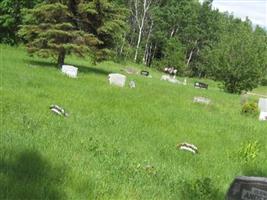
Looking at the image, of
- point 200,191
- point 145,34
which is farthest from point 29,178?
point 145,34

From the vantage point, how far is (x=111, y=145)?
432 inches

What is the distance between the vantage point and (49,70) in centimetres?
2325

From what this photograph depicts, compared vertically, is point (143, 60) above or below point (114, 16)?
below

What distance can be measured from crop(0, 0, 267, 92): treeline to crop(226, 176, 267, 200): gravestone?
62.9ft

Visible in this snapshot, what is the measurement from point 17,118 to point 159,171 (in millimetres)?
3801

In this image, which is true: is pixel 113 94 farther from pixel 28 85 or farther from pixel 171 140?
pixel 171 140

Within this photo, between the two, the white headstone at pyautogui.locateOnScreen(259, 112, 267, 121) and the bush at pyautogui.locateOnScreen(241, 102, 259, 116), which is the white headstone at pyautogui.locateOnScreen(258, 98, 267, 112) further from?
the white headstone at pyautogui.locateOnScreen(259, 112, 267, 121)

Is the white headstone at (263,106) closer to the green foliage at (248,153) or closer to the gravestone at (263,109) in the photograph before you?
the gravestone at (263,109)

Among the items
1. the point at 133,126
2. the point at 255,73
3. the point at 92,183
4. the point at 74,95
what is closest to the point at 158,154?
the point at 133,126

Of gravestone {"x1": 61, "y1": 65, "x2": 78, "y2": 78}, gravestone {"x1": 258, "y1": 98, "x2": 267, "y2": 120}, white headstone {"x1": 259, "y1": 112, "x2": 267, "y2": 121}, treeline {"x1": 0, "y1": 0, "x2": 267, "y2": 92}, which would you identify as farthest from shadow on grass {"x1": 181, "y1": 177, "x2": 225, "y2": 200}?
treeline {"x1": 0, "y1": 0, "x2": 267, "y2": 92}

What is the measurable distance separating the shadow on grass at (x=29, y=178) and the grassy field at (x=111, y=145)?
0.05 feet

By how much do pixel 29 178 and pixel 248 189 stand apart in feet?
10.7

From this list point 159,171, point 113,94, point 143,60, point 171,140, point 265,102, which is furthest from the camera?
point 143,60

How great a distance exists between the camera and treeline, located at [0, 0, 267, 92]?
2573 cm
